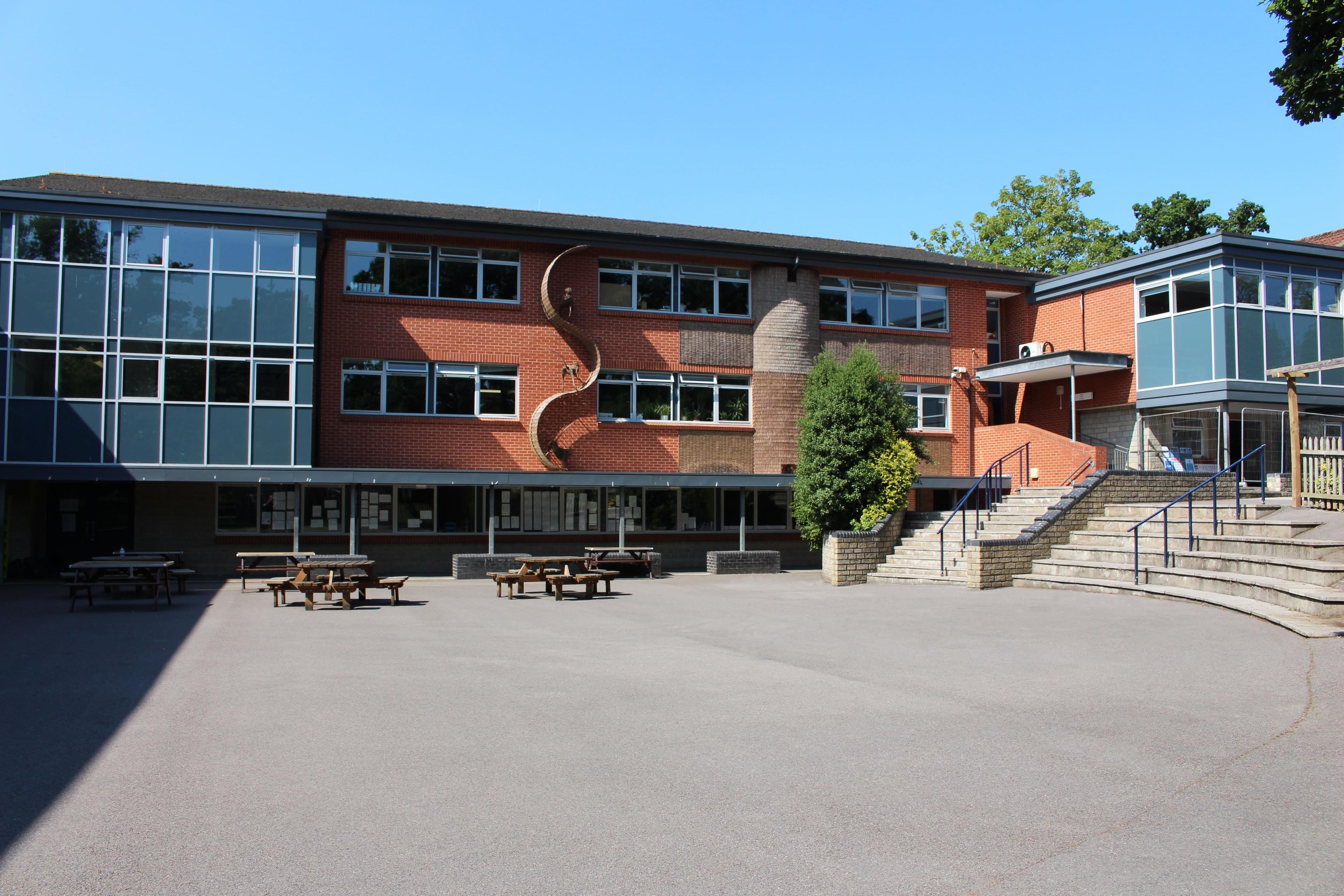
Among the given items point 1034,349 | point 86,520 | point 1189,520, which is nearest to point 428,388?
point 86,520

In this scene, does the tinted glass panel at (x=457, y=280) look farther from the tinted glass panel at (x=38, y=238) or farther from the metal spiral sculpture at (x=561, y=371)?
the tinted glass panel at (x=38, y=238)

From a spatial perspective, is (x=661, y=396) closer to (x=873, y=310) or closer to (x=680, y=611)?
(x=873, y=310)

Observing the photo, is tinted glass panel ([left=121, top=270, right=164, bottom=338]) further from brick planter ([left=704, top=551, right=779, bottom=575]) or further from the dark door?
brick planter ([left=704, top=551, right=779, bottom=575])

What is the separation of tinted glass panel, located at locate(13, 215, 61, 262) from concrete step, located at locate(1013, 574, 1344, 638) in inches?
746

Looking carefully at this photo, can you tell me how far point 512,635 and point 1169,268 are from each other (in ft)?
59.5

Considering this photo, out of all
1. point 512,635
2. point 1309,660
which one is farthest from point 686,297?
point 1309,660

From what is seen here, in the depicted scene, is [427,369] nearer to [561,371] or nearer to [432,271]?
[432,271]

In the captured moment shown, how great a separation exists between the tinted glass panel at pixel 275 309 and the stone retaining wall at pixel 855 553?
11603mm

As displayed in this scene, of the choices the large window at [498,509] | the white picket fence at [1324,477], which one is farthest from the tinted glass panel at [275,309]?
the white picket fence at [1324,477]

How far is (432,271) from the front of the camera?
22.7 m

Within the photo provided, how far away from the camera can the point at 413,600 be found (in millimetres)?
16891

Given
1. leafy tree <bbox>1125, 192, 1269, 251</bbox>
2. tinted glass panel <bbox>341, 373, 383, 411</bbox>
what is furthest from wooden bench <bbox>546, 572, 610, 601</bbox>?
leafy tree <bbox>1125, 192, 1269, 251</bbox>

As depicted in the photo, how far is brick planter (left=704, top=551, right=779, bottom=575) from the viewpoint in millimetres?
22578

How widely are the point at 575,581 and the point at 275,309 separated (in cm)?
874
